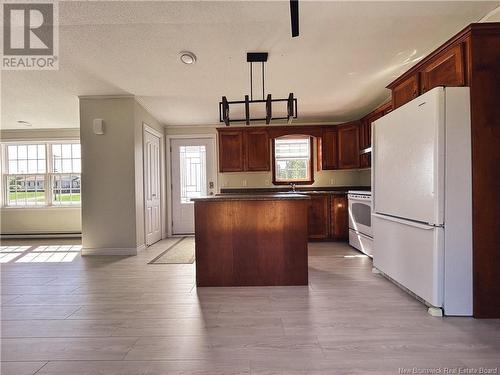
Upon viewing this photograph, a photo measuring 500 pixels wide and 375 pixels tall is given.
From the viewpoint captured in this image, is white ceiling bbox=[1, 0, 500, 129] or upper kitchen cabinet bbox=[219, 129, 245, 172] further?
upper kitchen cabinet bbox=[219, 129, 245, 172]

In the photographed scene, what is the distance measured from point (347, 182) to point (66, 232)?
598 centimetres

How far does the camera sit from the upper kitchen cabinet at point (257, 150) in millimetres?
5719

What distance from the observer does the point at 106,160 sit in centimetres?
438

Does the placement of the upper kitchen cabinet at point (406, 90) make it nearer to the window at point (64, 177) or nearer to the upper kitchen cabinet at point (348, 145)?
the upper kitchen cabinet at point (348, 145)

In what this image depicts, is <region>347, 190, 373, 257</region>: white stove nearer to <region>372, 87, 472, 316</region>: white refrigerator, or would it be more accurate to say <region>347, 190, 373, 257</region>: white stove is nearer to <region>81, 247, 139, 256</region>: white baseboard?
<region>372, 87, 472, 316</region>: white refrigerator

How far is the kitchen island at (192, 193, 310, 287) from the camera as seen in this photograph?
2967 mm

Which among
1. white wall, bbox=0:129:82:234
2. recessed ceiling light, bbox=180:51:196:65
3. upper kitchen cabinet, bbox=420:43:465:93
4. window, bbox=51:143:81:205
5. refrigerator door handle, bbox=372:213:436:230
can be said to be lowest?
white wall, bbox=0:129:82:234

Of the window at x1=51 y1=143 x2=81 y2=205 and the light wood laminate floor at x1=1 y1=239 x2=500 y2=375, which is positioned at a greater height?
the window at x1=51 y1=143 x2=81 y2=205

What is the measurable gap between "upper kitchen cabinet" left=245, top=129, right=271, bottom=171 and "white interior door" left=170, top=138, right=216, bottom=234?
2.69 ft

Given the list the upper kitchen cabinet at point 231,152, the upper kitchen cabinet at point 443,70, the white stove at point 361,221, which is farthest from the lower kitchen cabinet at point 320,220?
the upper kitchen cabinet at point 443,70

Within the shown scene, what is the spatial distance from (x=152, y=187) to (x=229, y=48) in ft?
10.2

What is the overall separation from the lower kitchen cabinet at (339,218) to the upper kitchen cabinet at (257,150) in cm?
145

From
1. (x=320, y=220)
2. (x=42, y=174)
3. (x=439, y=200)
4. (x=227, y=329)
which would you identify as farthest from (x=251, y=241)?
(x=42, y=174)

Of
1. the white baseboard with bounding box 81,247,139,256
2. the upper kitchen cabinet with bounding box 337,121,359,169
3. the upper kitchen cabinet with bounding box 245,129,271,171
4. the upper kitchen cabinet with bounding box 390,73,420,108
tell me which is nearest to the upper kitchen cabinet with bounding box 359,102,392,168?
the upper kitchen cabinet with bounding box 337,121,359,169
